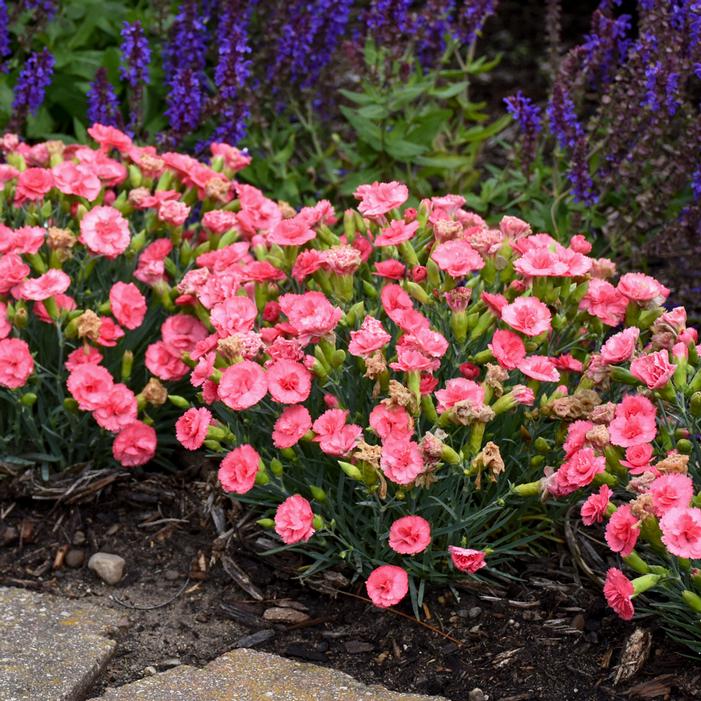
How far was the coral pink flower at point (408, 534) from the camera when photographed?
2482 millimetres

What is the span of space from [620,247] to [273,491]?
176 cm

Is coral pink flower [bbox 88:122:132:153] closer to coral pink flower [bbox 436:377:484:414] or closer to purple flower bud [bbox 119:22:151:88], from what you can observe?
purple flower bud [bbox 119:22:151:88]

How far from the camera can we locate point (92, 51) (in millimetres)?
4363

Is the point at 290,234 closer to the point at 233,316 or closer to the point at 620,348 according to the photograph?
the point at 233,316

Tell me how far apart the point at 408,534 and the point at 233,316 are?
0.67 meters

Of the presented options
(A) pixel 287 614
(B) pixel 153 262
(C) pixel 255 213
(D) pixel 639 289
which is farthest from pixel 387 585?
(C) pixel 255 213

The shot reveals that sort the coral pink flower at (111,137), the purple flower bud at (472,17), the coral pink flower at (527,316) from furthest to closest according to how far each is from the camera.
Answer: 1. the purple flower bud at (472,17)
2. the coral pink flower at (111,137)
3. the coral pink flower at (527,316)

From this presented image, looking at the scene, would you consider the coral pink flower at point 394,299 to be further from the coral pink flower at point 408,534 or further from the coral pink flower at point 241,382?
the coral pink flower at point 408,534

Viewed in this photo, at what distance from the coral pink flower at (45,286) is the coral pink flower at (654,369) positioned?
54.9 inches

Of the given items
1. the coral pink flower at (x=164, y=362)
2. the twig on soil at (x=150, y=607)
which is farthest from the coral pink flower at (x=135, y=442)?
the twig on soil at (x=150, y=607)

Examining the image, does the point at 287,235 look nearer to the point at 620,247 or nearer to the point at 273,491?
the point at 273,491

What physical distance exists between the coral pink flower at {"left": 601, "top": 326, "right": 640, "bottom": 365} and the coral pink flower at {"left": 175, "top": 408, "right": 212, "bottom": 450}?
89 centimetres

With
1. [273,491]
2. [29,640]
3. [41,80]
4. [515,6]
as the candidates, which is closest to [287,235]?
[273,491]

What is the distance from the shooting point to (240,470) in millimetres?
2533
